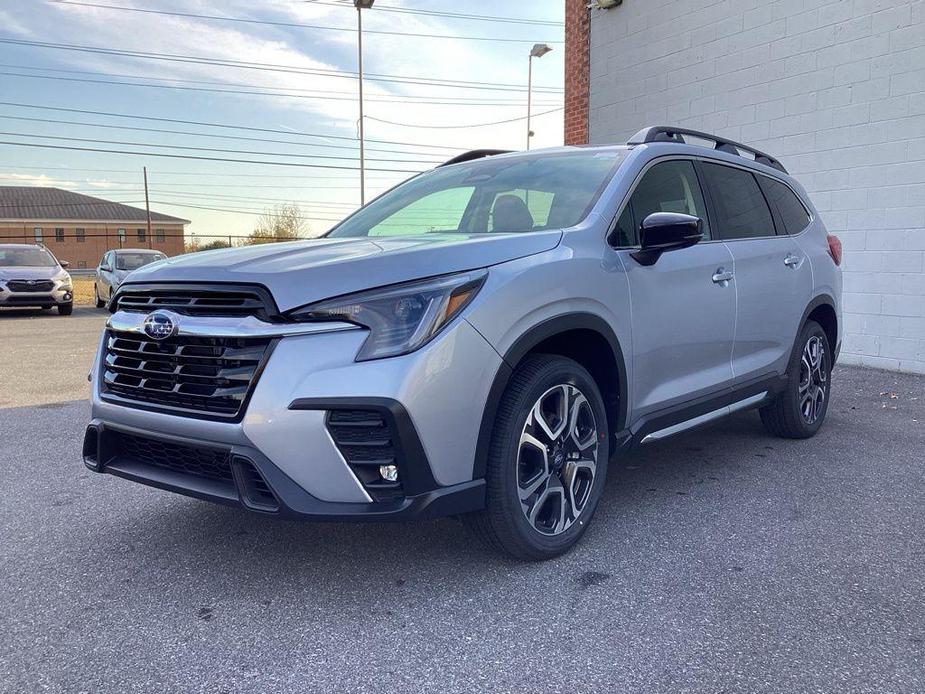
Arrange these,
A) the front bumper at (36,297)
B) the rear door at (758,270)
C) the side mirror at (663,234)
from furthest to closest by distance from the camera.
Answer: the front bumper at (36,297)
the rear door at (758,270)
the side mirror at (663,234)

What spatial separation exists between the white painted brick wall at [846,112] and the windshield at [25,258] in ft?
46.6

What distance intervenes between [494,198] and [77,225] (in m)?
73.0

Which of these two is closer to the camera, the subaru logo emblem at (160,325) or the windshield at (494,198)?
the subaru logo emblem at (160,325)

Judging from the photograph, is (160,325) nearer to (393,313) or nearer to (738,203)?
(393,313)

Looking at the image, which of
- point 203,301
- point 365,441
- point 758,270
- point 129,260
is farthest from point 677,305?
point 129,260

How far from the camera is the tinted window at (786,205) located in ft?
15.9

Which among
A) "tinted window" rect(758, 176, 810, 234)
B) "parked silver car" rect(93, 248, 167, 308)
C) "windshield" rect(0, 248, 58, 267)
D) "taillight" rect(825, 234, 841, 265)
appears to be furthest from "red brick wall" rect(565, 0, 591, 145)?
"windshield" rect(0, 248, 58, 267)

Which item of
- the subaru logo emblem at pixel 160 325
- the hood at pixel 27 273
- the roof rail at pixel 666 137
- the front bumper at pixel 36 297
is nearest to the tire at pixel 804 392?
the roof rail at pixel 666 137

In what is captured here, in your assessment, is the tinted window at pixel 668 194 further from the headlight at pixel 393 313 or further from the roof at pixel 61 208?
the roof at pixel 61 208

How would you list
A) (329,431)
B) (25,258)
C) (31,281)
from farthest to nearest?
1. (25,258)
2. (31,281)
3. (329,431)

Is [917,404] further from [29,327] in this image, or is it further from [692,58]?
[29,327]

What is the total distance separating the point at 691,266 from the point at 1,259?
17202 millimetres

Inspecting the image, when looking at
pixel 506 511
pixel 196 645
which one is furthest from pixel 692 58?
pixel 196 645

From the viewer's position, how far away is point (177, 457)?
9.17ft
